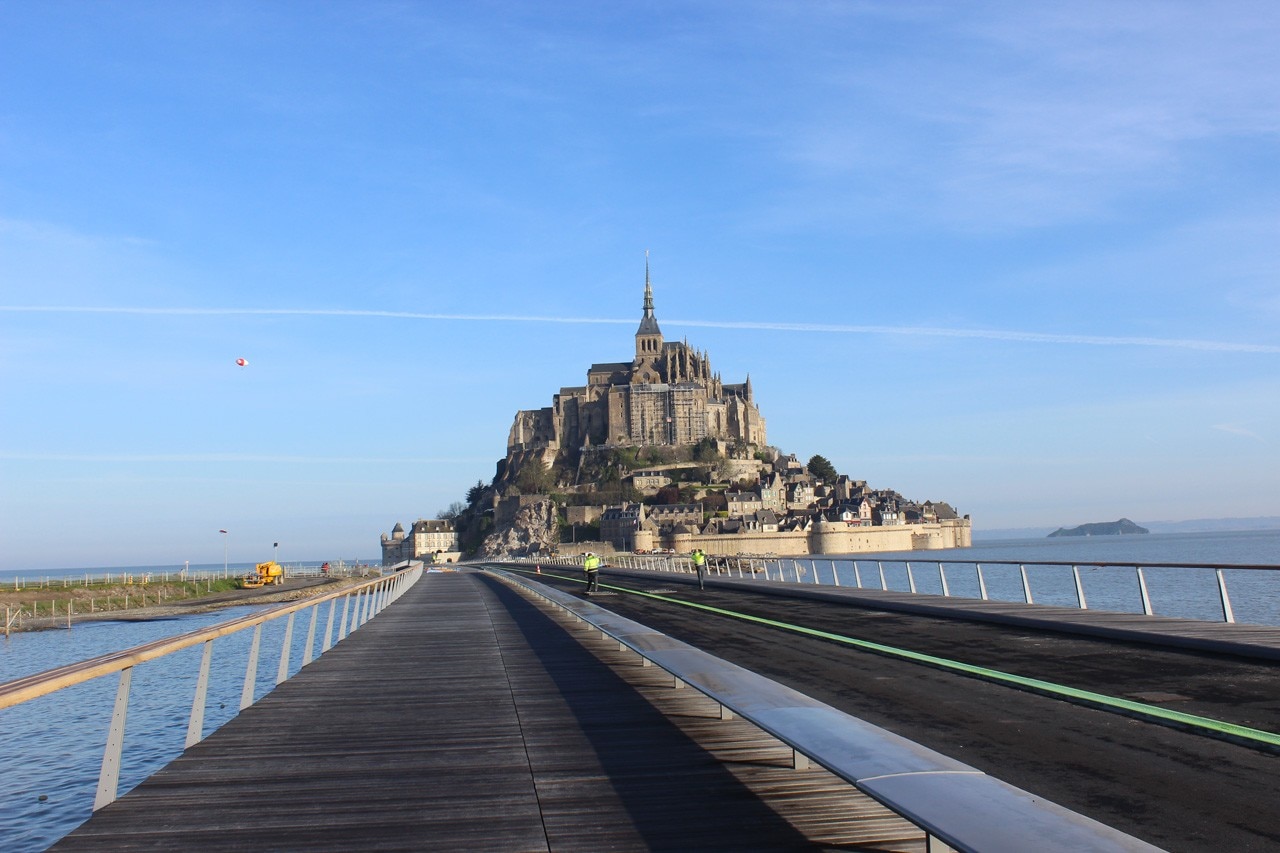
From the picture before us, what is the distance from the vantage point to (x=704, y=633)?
16109 mm

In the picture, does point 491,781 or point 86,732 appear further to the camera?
point 86,732

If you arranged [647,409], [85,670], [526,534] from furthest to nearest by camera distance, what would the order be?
[647,409]
[526,534]
[85,670]

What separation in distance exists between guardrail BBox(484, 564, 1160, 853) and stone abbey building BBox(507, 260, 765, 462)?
Answer: 155 meters

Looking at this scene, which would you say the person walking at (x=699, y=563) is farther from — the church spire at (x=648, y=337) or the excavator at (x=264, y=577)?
the church spire at (x=648, y=337)

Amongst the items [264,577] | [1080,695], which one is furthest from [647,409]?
[1080,695]

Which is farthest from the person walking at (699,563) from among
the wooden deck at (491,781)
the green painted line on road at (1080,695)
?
the wooden deck at (491,781)

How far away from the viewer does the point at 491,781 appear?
6.62 m

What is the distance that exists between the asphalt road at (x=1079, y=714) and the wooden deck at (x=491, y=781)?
1.07 metres

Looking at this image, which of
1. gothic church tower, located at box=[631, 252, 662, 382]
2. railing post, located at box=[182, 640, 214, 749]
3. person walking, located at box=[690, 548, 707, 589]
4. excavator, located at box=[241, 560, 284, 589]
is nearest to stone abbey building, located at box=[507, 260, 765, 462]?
gothic church tower, located at box=[631, 252, 662, 382]

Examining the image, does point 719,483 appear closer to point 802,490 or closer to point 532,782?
point 802,490

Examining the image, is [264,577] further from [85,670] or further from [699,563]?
[85,670]

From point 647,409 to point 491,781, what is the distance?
515ft

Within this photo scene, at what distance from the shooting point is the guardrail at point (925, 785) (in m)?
3.95

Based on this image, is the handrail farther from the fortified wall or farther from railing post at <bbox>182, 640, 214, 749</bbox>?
the fortified wall
